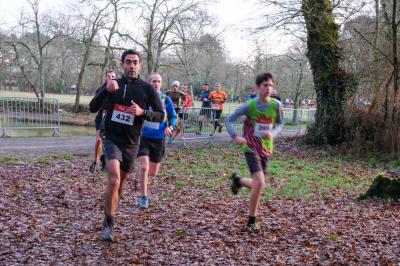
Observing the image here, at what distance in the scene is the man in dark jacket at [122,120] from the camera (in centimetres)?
527

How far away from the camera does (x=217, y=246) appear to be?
17.5 ft

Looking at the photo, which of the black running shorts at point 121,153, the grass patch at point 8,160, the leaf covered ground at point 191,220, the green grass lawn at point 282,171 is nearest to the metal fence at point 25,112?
the grass patch at point 8,160

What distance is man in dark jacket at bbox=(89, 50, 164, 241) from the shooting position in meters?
5.27

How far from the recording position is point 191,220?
6492mm

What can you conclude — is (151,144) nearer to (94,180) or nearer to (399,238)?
(94,180)

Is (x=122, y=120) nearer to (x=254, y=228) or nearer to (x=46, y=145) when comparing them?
(x=254, y=228)

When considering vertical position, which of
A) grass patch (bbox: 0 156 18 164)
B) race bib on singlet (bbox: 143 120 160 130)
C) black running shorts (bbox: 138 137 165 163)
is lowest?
grass patch (bbox: 0 156 18 164)

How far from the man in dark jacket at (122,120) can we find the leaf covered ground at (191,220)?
1.94ft

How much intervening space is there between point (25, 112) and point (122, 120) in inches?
488

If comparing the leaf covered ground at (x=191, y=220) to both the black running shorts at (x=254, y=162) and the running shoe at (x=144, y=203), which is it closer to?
the running shoe at (x=144, y=203)

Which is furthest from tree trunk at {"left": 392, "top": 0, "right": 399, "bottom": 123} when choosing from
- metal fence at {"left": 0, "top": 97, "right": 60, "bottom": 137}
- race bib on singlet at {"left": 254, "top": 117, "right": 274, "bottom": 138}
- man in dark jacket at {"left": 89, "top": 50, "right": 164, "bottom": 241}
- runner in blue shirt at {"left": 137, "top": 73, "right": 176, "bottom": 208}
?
metal fence at {"left": 0, "top": 97, "right": 60, "bottom": 137}

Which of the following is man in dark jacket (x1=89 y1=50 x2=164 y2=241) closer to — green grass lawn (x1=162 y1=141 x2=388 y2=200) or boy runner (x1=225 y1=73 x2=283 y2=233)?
boy runner (x1=225 y1=73 x2=283 y2=233)

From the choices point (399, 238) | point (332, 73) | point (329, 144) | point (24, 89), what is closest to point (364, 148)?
point (329, 144)

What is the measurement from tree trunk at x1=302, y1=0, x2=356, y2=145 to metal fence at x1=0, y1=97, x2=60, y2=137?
368 inches
